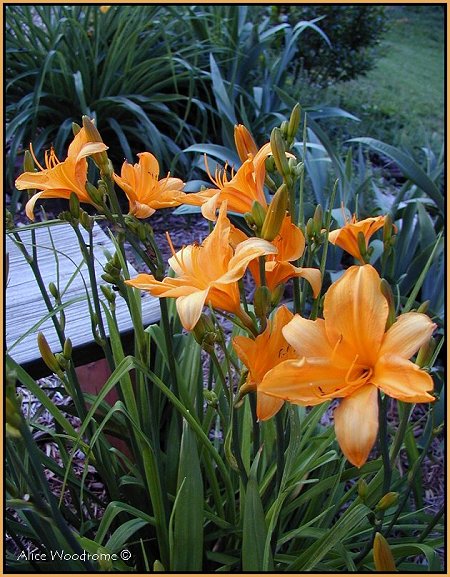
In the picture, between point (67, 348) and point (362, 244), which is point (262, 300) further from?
point (67, 348)

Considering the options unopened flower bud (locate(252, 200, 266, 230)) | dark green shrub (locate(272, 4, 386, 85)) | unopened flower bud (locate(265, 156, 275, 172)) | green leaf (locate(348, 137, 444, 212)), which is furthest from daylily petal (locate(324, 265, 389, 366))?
dark green shrub (locate(272, 4, 386, 85))

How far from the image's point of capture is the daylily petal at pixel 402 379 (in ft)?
1.65

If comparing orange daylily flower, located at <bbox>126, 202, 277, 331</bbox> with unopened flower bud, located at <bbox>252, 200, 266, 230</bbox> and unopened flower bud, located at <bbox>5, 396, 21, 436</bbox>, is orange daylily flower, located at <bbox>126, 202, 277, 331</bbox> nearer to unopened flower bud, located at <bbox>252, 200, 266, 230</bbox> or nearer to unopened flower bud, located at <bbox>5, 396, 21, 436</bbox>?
unopened flower bud, located at <bbox>252, 200, 266, 230</bbox>

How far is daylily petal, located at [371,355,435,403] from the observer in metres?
0.50

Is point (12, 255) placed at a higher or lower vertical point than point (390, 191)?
higher

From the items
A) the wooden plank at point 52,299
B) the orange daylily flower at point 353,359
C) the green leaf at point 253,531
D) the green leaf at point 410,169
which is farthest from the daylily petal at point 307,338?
the green leaf at point 410,169

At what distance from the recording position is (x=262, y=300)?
0.63 m

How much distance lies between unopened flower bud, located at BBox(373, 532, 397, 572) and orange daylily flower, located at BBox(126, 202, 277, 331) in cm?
29

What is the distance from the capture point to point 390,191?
2.98m

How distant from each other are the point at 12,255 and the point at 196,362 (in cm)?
61

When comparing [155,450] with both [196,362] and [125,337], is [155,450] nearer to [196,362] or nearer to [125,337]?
[196,362]

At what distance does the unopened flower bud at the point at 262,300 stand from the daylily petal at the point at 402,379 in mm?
140

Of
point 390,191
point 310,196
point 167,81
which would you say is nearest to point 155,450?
point 310,196

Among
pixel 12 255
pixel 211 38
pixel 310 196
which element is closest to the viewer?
pixel 12 255
